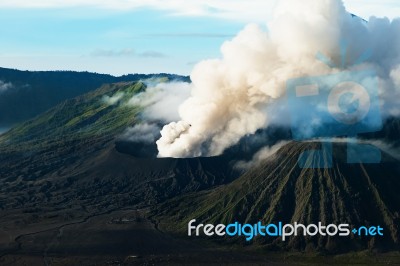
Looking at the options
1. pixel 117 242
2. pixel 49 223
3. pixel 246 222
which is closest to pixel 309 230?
pixel 246 222

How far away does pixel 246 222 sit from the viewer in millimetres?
106938

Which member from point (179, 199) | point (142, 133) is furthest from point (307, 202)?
point (142, 133)

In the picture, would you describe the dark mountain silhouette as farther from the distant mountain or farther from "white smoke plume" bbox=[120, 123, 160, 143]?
"white smoke plume" bbox=[120, 123, 160, 143]

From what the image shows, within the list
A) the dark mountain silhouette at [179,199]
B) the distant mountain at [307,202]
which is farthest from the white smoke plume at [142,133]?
the distant mountain at [307,202]

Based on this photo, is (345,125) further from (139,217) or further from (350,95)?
(139,217)

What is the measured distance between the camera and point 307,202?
10525cm

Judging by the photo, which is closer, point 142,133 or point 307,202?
point 307,202

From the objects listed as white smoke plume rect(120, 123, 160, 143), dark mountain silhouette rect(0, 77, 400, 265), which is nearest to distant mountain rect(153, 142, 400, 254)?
dark mountain silhouette rect(0, 77, 400, 265)

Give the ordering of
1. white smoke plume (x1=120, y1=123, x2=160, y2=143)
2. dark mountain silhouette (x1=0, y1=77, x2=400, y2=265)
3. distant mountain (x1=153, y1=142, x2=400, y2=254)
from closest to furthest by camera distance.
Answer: distant mountain (x1=153, y1=142, x2=400, y2=254) → dark mountain silhouette (x1=0, y1=77, x2=400, y2=265) → white smoke plume (x1=120, y1=123, x2=160, y2=143)

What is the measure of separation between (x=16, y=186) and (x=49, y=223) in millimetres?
40757

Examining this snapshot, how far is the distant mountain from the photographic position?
98.3 m

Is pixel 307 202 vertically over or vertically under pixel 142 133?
under

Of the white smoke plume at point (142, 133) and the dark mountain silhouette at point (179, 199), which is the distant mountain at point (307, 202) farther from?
the white smoke plume at point (142, 133)

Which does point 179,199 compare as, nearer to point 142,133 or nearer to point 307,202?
point 307,202
